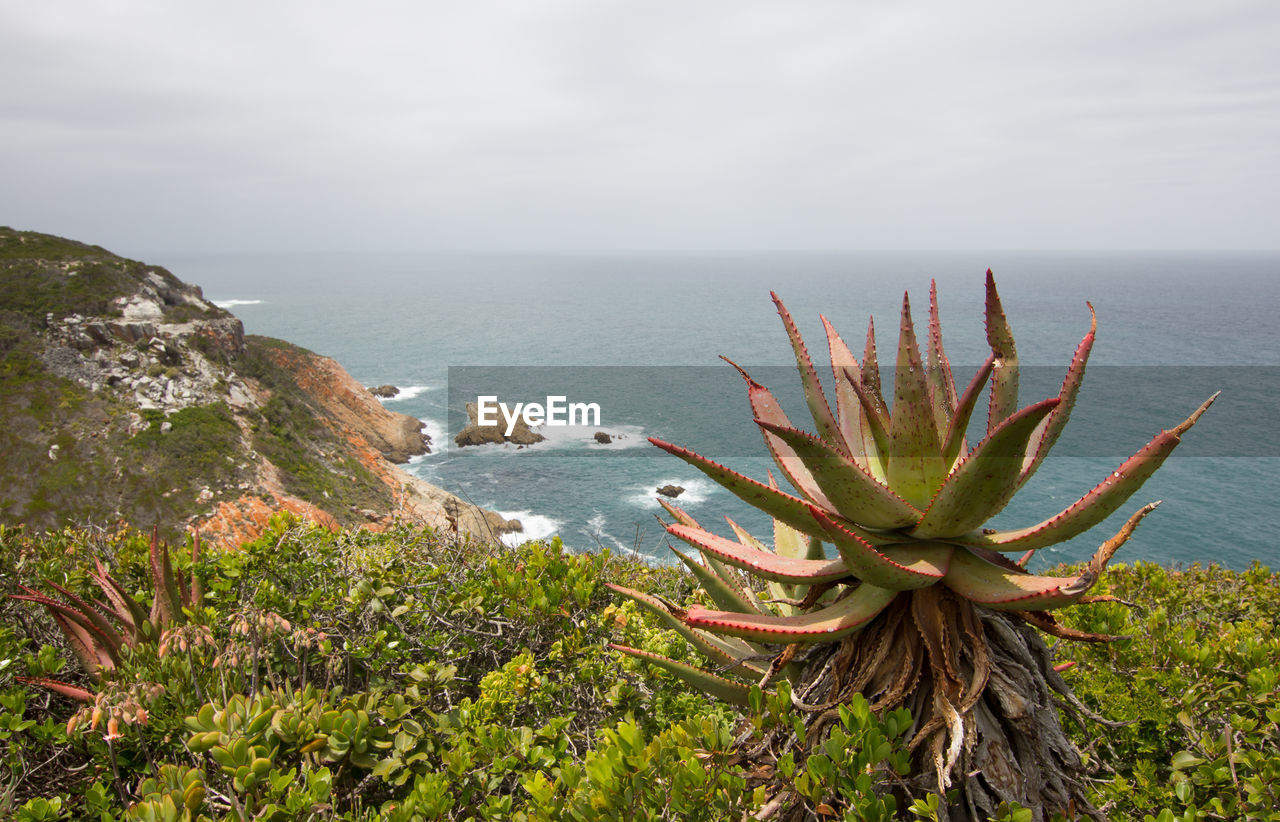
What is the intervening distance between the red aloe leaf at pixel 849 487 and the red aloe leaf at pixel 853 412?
0.31 meters

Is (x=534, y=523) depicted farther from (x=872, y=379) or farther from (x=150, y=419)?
(x=872, y=379)

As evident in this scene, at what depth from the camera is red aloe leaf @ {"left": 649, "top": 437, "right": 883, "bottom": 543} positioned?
6.55 feet

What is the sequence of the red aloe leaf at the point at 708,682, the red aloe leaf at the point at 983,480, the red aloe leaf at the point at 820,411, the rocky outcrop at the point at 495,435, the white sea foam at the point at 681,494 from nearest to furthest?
1. the red aloe leaf at the point at 983,480
2. the red aloe leaf at the point at 820,411
3. the red aloe leaf at the point at 708,682
4. the white sea foam at the point at 681,494
5. the rocky outcrop at the point at 495,435

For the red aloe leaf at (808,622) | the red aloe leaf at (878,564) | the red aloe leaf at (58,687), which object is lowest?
the red aloe leaf at (58,687)

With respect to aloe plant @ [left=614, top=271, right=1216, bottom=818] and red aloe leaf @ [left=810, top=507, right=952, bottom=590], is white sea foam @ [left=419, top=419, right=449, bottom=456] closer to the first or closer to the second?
aloe plant @ [left=614, top=271, right=1216, bottom=818]

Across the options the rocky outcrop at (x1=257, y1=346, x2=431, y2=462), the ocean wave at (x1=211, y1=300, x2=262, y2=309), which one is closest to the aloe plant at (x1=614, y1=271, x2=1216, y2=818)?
the rocky outcrop at (x1=257, y1=346, x2=431, y2=462)

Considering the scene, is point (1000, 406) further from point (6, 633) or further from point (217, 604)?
point (6, 633)

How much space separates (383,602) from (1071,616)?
140 inches

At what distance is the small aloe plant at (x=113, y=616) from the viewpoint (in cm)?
351

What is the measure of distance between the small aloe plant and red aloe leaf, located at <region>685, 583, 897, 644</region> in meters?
3.00

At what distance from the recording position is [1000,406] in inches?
89.4

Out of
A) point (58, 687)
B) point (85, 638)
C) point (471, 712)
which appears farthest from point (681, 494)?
point (471, 712)

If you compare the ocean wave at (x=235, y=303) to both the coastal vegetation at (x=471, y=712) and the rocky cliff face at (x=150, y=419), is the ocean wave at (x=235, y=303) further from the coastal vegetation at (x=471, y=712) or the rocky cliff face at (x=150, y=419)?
the coastal vegetation at (x=471, y=712)

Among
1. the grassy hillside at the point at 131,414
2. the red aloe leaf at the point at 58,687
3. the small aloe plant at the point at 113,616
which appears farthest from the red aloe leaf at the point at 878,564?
the grassy hillside at the point at 131,414
